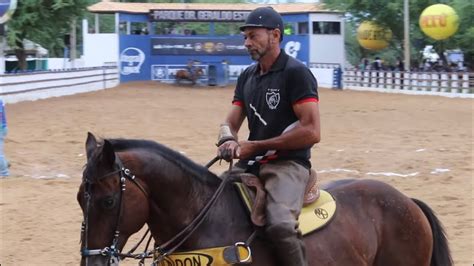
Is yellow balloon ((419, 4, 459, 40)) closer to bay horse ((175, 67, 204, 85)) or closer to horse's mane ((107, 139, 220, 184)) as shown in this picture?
bay horse ((175, 67, 204, 85))

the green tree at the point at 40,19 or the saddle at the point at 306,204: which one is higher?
the green tree at the point at 40,19

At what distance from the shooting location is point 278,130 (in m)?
4.47

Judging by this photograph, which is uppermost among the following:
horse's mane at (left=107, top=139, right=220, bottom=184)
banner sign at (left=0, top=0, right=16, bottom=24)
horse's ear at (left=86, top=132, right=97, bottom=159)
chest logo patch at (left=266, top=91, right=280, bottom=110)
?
banner sign at (left=0, top=0, right=16, bottom=24)

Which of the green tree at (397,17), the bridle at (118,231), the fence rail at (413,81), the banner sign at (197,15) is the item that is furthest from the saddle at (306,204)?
the banner sign at (197,15)

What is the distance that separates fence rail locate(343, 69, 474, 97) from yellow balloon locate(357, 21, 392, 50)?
2253 millimetres

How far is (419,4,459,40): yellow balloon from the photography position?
33594mm

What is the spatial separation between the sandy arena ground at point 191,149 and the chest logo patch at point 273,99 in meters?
3.81

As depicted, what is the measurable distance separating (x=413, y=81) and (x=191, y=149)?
2334 centimetres

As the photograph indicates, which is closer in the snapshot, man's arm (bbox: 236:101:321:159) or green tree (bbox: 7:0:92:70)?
man's arm (bbox: 236:101:321:159)

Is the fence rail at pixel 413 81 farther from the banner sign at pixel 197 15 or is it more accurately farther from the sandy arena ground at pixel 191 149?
the banner sign at pixel 197 15

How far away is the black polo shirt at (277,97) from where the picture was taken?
4367mm

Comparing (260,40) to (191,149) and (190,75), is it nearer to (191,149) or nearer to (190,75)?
(191,149)

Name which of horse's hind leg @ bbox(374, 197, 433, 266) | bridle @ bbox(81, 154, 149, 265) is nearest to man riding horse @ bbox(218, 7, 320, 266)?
bridle @ bbox(81, 154, 149, 265)

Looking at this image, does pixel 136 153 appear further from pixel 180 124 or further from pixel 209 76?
pixel 209 76
